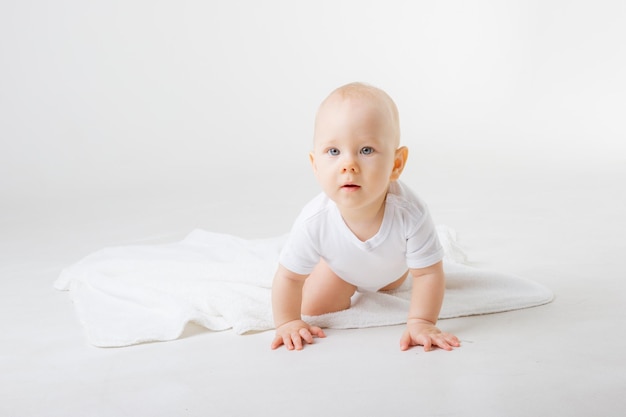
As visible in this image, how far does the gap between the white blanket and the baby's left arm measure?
→ 15 centimetres

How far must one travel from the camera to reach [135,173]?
5.42m

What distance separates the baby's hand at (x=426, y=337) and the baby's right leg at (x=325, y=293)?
31 cm

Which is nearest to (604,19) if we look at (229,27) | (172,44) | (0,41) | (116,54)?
(229,27)

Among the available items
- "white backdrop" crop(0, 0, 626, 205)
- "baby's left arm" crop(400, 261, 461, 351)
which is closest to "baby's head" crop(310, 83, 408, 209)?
"baby's left arm" crop(400, 261, 461, 351)

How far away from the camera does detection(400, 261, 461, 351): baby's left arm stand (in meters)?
2.29

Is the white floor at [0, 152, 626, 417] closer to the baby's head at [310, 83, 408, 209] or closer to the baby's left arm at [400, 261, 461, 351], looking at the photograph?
the baby's left arm at [400, 261, 461, 351]

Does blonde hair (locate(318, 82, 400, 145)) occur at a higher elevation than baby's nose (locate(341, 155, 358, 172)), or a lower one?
higher

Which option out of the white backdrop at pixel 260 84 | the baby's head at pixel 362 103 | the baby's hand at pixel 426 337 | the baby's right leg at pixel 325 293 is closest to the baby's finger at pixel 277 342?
the baby's right leg at pixel 325 293

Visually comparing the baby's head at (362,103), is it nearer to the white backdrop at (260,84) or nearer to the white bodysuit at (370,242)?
the white bodysuit at (370,242)

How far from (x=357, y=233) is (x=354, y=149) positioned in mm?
298

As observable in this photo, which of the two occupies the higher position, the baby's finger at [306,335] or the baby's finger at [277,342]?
the baby's finger at [306,335]

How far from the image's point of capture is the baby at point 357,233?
2256mm

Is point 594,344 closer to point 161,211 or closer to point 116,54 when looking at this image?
point 161,211

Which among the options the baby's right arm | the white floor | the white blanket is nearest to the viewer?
the white floor
